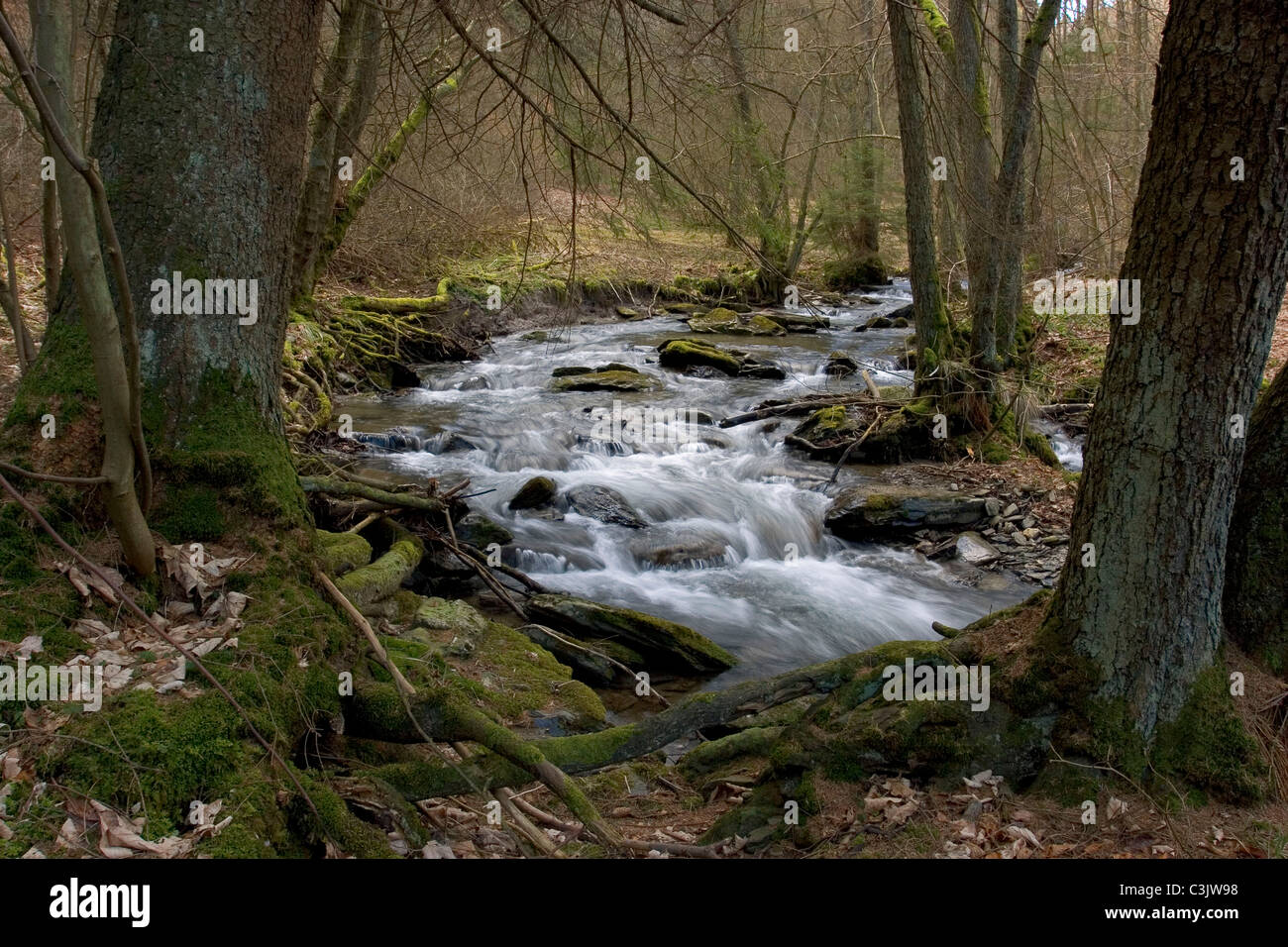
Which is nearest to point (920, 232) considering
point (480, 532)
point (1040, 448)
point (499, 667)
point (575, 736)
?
point (1040, 448)

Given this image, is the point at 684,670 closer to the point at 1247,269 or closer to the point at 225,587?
the point at 225,587

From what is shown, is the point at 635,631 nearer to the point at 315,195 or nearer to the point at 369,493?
the point at 369,493

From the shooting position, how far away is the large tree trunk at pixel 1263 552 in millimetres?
3693

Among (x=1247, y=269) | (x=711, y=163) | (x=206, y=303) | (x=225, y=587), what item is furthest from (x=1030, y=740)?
(x=711, y=163)

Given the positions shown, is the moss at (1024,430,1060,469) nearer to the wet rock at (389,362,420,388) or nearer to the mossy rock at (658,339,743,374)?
the mossy rock at (658,339,743,374)

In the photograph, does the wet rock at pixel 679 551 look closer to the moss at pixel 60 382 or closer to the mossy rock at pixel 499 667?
the mossy rock at pixel 499 667

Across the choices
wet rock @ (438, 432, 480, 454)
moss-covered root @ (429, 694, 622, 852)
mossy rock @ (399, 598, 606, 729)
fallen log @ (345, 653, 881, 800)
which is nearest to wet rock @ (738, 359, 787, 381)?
wet rock @ (438, 432, 480, 454)

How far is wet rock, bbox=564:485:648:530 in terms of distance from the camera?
31.2ft

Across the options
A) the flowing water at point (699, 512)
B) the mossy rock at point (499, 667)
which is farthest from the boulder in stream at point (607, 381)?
the mossy rock at point (499, 667)

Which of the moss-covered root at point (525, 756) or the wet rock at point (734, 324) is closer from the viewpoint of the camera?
the moss-covered root at point (525, 756)

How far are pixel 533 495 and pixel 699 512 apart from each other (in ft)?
6.05

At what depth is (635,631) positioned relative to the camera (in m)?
6.74

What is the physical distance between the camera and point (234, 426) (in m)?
3.71

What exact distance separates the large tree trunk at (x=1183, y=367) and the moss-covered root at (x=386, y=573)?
364 cm
